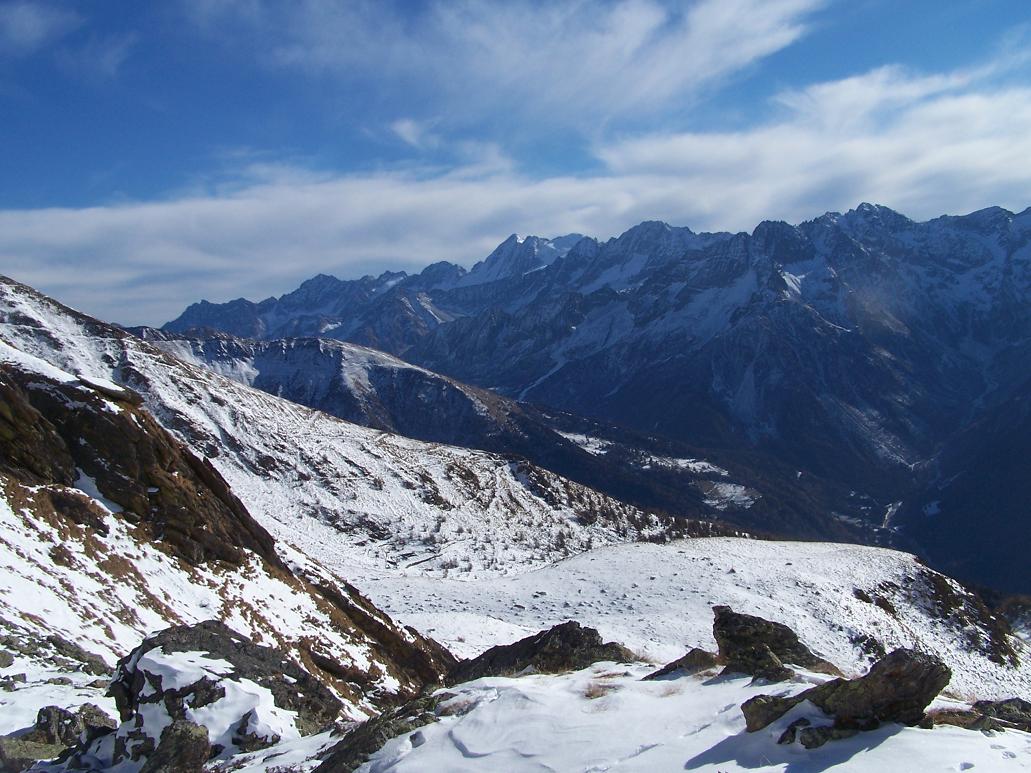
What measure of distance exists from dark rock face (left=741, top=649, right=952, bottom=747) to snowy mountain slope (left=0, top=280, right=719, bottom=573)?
6814 centimetres

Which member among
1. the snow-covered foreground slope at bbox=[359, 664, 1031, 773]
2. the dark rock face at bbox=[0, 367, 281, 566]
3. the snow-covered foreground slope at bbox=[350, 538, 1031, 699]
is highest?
the dark rock face at bbox=[0, 367, 281, 566]

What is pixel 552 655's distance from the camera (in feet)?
80.5

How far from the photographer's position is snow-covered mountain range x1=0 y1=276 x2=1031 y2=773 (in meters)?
14.8

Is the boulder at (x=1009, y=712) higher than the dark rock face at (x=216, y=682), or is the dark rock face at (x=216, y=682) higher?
the dark rock face at (x=216, y=682)

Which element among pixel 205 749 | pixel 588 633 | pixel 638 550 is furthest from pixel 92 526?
pixel 638 550

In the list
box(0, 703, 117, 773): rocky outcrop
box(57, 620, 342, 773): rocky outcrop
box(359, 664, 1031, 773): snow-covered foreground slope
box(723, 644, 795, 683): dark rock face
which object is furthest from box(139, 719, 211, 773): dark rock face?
box(723, 644, 795, 683): dark rock face

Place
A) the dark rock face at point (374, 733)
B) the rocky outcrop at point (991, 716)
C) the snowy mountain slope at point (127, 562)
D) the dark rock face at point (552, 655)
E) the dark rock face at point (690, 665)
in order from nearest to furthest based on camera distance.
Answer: the rocky outcrop at point (991, 716) < the dark rock face at point (374, 733) < the dark rock face at point (690, 665) < the dark rock face at point (552, 655) < the snowy mountain slope at point (127, 562)

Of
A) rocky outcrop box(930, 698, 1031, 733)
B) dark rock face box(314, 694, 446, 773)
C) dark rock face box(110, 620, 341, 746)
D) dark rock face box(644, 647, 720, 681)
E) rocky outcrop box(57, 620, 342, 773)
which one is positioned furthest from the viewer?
dark rock face box(644, 647, 720, 681)

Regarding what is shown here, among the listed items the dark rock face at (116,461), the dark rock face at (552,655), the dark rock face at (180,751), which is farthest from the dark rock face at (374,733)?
the dark rock face at (116,461)

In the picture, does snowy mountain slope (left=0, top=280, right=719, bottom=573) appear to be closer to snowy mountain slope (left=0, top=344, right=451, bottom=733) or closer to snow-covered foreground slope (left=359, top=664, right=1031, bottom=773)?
snowy mountain slope (left=0, top=344, right=451, bottom=733)

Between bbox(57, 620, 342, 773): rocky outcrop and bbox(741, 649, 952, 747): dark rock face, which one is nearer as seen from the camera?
bbox(741, 649, 952, 747): dark rock face

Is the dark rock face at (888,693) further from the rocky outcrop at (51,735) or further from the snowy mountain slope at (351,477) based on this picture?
the snowy mountain slope at (351,477)

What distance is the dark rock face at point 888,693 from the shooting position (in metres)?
12.7

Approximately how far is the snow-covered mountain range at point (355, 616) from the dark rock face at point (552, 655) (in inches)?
59.7
